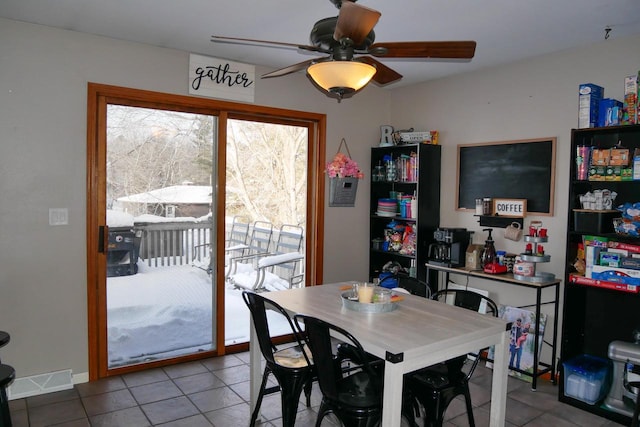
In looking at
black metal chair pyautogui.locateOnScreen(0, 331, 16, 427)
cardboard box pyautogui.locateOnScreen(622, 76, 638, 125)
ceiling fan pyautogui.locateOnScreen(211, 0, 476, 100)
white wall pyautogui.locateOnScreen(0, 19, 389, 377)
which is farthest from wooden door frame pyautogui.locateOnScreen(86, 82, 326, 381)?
cardboard box pyautogui.locateOnScreen(622, 76, 638, 125)

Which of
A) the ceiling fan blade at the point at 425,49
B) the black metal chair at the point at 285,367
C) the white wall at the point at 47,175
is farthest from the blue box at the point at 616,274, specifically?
the white wall at the point at 47,175

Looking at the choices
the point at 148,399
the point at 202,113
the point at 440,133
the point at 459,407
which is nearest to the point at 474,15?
the point at 440,133

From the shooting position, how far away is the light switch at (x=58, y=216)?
3203 millimetres

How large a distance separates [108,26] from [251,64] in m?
1.22

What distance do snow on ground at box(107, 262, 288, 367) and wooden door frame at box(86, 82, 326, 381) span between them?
0.10 m

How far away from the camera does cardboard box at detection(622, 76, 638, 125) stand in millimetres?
2855

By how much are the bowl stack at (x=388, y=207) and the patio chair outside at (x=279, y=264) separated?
0.86 meters

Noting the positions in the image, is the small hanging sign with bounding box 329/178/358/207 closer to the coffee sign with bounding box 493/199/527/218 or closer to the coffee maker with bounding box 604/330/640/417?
the coffee sign with bounding box 493/199/527/218

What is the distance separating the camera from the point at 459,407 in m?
3.03

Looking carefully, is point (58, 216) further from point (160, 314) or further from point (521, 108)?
point (521, 108)

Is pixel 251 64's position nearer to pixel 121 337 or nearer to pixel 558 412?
pixel 121 337

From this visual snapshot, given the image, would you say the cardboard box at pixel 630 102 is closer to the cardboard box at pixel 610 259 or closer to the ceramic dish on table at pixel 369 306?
the cardboard box at pixel 610 259

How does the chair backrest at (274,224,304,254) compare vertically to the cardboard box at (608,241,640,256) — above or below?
below

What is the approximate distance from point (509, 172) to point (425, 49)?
208 cm
